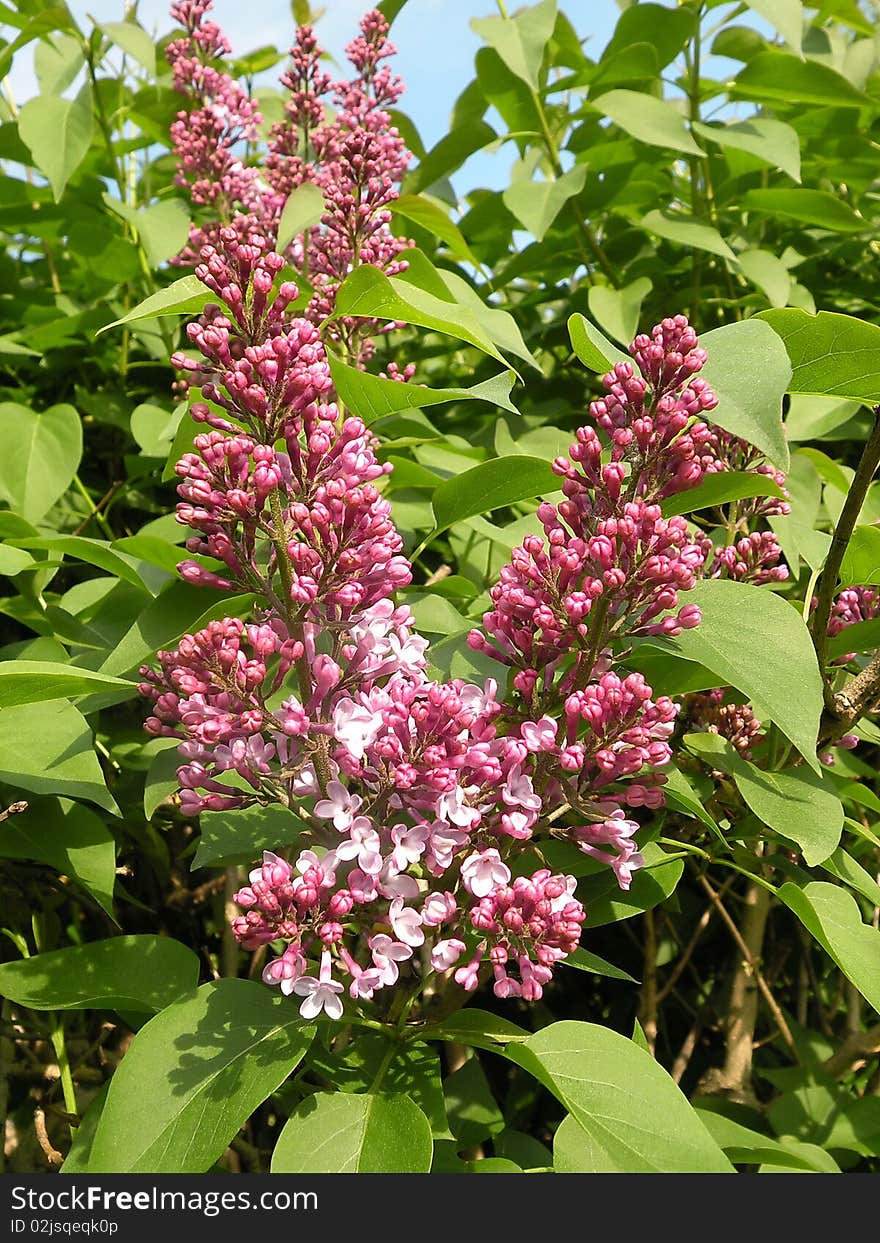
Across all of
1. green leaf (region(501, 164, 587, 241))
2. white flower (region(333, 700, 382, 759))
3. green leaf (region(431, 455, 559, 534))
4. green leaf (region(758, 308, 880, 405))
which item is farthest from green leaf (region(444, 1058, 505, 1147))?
green leaf (region(501, 164, 587, 241))

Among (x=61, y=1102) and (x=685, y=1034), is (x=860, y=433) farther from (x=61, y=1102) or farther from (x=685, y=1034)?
(x=61, y=1102)

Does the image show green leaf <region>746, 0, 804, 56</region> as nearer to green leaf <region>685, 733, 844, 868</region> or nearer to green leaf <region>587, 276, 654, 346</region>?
green leaf <region>587, 276, 654, 346</region>

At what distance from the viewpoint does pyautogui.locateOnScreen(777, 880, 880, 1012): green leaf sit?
1254 mm

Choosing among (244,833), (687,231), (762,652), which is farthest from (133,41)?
(762,652)

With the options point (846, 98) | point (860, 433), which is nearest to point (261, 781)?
point (860, 433)

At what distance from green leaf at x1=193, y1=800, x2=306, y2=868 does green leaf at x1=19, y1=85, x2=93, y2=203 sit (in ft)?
4.22

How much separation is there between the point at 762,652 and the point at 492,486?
403mm

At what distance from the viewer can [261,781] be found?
118 cm

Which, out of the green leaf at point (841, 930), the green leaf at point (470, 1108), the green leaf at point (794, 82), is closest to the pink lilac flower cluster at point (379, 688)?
the green leaf at point (841, 930)

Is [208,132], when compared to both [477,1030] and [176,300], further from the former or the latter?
[477,1030]

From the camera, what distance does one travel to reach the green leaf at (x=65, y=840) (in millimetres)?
1457

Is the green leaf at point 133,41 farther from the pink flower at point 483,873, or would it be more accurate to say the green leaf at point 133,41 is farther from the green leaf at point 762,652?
the pink flower at point 483,873

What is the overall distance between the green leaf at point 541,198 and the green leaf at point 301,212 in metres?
0.45

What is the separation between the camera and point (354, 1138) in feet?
3.86
